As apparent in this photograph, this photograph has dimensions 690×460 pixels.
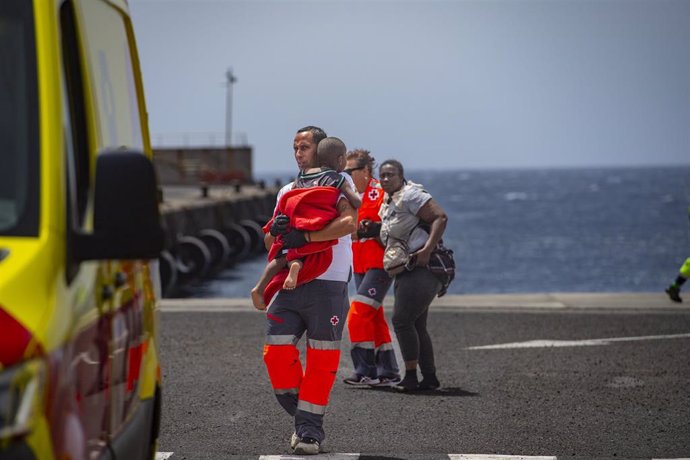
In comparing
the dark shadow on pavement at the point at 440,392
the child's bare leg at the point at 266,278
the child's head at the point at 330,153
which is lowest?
the dark shadow on pavement at the point at 440,392

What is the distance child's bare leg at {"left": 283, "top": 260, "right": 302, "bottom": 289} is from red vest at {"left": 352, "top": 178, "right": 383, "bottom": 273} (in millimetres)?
2628

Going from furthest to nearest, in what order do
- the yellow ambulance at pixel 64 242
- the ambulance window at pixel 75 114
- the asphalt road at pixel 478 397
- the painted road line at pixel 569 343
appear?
the painted road line at pixel 569 343
the asphalt road at pixel 478 397
the ambulance window at pixel 75 114
the yellow ambulance at pixel 64 242

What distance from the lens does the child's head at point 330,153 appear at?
7.11 metres

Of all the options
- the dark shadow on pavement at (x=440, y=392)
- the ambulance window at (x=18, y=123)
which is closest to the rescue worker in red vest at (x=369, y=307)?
the dark shadow on pavement at (x=440, y=392)

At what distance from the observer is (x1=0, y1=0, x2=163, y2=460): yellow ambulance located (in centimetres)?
289

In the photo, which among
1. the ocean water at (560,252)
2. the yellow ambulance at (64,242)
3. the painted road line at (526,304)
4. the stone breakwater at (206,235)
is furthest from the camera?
the ocean water at (560,252)

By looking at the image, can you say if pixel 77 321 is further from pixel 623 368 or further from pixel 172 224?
pixel 172 224

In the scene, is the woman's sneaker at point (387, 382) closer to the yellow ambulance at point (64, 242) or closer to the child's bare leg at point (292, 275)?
the child's bare leg at point (292, 275)

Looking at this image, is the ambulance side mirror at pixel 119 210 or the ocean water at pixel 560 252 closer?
the ambulance side mirror at pixel 119 210

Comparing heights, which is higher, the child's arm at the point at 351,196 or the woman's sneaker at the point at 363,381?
the child's arm at the point at 351,196

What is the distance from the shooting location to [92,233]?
320cm

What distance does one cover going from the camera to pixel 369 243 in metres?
9.57

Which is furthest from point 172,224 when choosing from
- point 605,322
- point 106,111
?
point 106,111

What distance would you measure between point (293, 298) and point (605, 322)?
6978 millimetres
